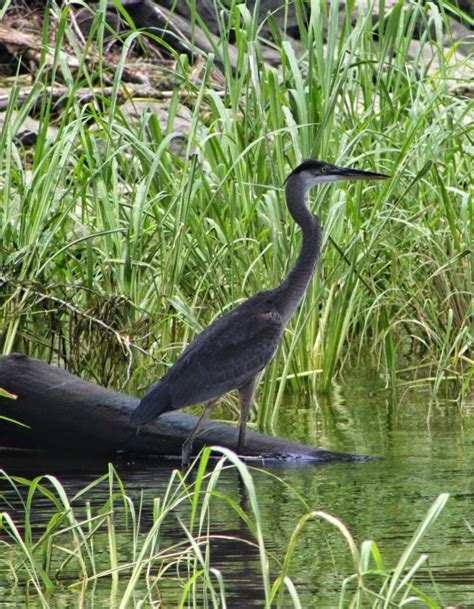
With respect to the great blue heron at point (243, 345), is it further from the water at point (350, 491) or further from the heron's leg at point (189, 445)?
the water at point (350, 491)

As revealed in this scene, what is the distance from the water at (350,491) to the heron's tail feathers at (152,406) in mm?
206

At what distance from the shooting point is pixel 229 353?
518cm

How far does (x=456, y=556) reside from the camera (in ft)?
10.8

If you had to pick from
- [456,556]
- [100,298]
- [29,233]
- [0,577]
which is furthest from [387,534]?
[29,233]

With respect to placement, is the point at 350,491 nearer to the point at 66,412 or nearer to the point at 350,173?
the point at 66,412

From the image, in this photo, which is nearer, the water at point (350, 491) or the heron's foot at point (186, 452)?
the water at point (350, 491)

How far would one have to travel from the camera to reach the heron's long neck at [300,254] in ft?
17.6

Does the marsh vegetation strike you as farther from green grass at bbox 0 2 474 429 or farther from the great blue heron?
the great blue heron

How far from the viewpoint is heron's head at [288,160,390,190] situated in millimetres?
5574

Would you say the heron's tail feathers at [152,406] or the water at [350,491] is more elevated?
the heron's tail feathers at [152,406]

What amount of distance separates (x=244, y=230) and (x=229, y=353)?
1.09 metres

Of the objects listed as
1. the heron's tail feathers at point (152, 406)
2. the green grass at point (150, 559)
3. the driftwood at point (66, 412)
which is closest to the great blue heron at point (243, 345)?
the heron's tail feathers at point (152, 406)

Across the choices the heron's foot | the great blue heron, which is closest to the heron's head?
the great blue heron

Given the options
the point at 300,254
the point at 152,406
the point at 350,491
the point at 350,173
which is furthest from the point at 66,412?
the point at 350,173
